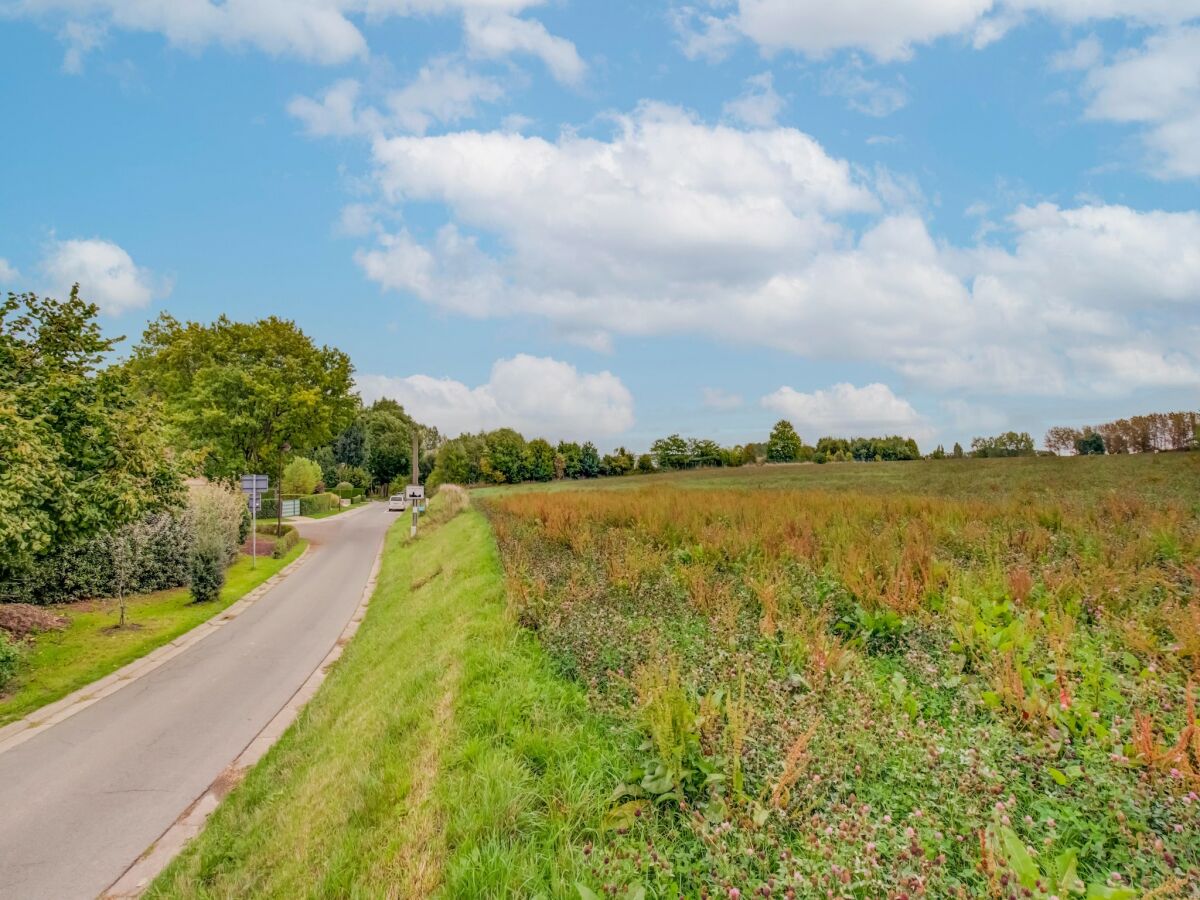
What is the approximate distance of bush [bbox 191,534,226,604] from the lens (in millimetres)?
17969

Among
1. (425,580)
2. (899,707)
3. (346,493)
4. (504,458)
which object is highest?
(504,458)

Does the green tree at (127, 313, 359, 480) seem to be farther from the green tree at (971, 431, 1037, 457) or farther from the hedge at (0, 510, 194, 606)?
the green tree at (971, 431, 1037, 457)

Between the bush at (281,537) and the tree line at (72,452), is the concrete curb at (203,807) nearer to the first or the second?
the tree line at (72,452)

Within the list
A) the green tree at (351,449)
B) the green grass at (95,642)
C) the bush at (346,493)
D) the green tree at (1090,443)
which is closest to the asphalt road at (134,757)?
the green grass at (95,642)

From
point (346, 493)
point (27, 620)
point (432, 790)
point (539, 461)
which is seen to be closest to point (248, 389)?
point (27, 620)

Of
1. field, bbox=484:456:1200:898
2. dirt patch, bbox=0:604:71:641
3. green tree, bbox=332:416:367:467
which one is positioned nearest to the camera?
field, bbox=484:456:1200:898

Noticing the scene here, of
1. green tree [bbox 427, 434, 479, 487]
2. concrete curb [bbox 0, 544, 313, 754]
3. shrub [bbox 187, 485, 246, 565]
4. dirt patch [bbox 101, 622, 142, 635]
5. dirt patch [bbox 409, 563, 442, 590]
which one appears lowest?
concrete curb [bbox 0, 544, 313, 754]

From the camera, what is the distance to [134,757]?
8344mm

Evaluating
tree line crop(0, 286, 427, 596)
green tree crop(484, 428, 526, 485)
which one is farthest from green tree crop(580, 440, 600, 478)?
tree line crop(0, 286, 427, 596)

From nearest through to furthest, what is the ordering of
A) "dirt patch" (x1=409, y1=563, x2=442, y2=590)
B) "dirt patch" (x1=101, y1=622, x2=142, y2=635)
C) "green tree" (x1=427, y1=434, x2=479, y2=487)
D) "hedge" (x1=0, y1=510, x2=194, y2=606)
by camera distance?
1. "dirt patch" (x1=101, y1=622, x2=142, y2=635)
2. "dirt patch" (x1=409, y1=563, x2=442, y2=590)
3. "hedge" (x1=0, y1=510, x2=194, y2=606)
4. "green tree" (x1=427, y1=434, x2=479, y2=487)

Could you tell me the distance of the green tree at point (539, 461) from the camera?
85.2 meters

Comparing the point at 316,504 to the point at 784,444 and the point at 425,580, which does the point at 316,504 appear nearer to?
the point at 425,580

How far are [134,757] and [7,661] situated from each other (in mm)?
5060

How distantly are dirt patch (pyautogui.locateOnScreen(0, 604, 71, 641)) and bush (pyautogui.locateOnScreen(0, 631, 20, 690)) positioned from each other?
8.11 feet
